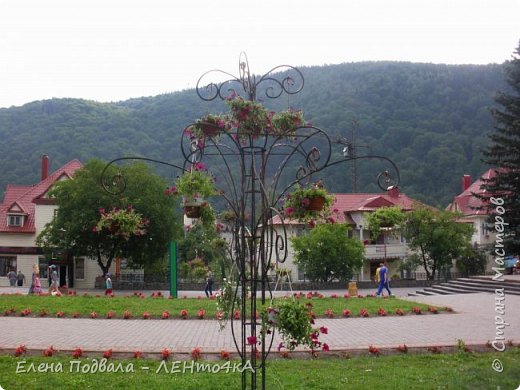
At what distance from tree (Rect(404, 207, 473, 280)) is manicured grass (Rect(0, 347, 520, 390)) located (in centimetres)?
3097

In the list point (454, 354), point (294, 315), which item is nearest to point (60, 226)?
point (454, 354)

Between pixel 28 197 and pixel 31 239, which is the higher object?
pixel 28 197

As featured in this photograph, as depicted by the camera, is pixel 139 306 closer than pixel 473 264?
Yes

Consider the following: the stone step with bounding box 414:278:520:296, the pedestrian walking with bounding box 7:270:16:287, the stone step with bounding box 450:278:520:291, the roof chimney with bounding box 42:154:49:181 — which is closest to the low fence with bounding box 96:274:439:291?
the pedestrian walking with bounding box 7:270:16:287

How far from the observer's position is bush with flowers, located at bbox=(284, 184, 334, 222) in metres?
6.64

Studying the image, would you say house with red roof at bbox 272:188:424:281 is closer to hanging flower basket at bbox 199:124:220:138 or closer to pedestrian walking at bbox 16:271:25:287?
pedestrian walking at bbox 16:271:25:287

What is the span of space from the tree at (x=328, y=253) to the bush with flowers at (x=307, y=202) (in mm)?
30208

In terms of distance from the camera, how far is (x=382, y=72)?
6981 cm

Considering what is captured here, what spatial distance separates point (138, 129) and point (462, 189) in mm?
32252

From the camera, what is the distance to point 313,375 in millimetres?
8289

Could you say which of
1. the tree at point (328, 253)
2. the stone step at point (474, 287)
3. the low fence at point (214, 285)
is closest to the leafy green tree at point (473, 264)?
the low fence at point (214, 285)

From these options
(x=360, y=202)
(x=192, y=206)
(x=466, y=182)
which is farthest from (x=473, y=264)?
(x=192, y=206)

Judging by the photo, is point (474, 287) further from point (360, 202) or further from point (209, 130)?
point (360, 202)

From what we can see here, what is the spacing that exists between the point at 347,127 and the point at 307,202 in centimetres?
4704
